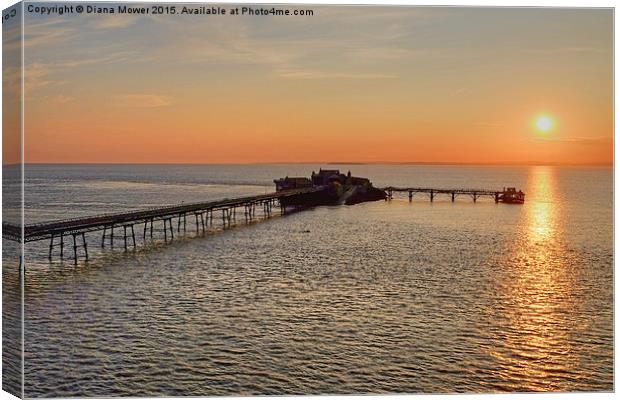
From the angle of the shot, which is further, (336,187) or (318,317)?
(336,187)

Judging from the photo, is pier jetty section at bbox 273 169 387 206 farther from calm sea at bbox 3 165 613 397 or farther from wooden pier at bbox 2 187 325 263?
calm sea at bbox 3 165 613 397

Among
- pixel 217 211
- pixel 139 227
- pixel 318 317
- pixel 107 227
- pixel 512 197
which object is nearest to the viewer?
pixel 318 317

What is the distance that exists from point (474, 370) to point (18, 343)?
11448 mm

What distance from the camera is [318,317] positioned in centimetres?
2495

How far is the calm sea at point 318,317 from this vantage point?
62.6 feet

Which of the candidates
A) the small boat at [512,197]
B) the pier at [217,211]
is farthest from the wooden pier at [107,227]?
the small boat at [512,197]

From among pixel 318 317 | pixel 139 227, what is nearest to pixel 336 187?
pixel 139 227

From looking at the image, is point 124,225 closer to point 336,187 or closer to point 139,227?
point 139,227

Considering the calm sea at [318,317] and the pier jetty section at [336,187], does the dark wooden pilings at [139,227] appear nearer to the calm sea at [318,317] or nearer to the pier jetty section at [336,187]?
the calm sea at [318,317]

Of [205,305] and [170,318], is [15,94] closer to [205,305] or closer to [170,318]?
[170,318]

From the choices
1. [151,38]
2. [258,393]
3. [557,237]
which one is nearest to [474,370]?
[258,393]

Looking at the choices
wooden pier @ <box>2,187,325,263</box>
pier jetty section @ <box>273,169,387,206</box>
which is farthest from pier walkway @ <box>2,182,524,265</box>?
pier jetty section @ <box>273,169,387,206</box>

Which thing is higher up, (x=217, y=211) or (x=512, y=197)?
(x=512, y=197)

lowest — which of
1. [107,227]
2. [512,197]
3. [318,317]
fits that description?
[318,317]
